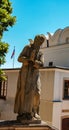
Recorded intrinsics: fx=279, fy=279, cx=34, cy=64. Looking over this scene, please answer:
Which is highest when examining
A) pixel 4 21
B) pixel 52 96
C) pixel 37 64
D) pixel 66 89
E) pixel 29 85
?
pixel 4 21

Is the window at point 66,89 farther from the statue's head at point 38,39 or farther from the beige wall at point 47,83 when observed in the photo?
the statue's head at point 38,39

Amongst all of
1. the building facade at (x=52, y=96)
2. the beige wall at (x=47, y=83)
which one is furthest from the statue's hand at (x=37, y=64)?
the beige wall at (x=47, y=83)

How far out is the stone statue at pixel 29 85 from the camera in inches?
317

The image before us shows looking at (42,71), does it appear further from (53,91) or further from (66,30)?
(66,30)

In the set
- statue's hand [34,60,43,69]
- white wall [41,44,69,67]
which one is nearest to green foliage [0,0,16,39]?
statue's hand [34,60,43,69]

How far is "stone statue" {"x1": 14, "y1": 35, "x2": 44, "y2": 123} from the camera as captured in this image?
8047 mm

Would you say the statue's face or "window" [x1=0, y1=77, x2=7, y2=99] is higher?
the statue's face

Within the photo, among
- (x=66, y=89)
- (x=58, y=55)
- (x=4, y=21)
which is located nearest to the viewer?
(x=4, y=21)

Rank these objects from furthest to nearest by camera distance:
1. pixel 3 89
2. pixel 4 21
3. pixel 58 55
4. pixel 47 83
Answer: pixel 58 55 < pixel 3 89 < pixel 47 83 < pixel 4 21

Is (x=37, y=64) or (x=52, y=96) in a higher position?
(x=37, y=64)

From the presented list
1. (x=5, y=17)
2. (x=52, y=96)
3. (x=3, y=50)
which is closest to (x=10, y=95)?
(x=52, y=96)

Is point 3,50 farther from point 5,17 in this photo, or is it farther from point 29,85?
point 29,85

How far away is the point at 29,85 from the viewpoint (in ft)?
26.8

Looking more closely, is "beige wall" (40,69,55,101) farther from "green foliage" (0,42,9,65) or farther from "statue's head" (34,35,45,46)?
"statue's head" (34,35,45,46)
